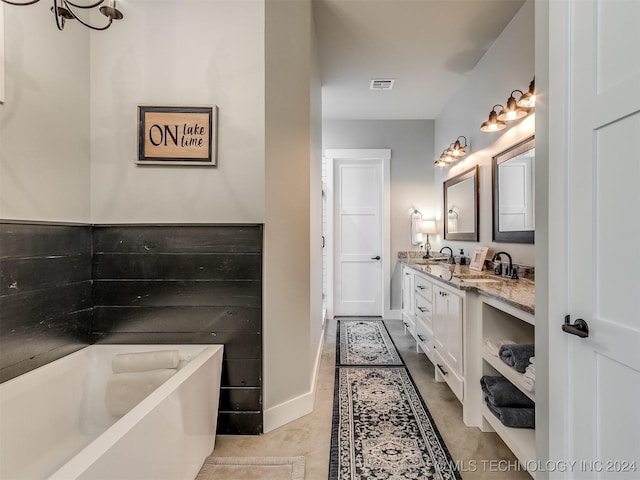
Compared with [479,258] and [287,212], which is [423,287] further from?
[287,212]

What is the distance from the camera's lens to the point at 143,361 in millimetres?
1753

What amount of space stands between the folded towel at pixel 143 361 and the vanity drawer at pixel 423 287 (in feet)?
6.42

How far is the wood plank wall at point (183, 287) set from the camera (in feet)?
6.43

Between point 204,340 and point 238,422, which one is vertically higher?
point 204,340

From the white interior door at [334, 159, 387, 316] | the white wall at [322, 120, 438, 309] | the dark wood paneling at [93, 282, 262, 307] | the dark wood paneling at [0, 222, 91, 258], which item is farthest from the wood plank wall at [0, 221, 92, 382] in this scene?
the white wall at [322, 120, 438, 309]

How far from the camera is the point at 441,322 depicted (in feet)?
7.97

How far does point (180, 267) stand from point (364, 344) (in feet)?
7.50

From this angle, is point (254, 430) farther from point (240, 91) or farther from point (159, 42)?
point (159, 42)

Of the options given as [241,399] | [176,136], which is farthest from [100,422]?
[176,136]
